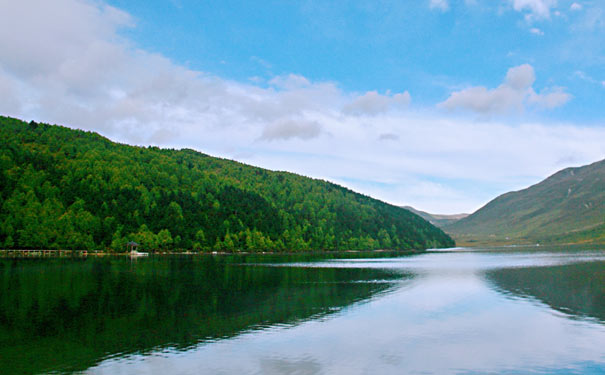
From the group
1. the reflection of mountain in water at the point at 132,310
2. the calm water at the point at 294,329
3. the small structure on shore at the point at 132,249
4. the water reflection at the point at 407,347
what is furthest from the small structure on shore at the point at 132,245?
the water reflection at the point at 407,347

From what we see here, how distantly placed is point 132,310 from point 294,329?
16.2 metres

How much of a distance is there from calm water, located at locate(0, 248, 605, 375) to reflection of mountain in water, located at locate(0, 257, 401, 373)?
0.11 m

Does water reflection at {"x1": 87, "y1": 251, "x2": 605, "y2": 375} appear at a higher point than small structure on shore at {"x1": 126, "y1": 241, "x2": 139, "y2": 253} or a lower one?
lower

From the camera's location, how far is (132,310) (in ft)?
144

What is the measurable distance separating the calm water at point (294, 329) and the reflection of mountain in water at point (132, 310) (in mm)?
114

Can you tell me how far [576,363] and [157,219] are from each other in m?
176

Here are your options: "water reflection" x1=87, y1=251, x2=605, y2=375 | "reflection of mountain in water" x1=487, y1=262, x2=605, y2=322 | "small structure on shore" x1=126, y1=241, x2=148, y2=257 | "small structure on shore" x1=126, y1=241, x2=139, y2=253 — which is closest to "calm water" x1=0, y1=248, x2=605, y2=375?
"water reflection" x1=87, y1=251, x2=605, y2=375

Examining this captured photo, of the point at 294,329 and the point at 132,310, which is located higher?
the point at 132,310

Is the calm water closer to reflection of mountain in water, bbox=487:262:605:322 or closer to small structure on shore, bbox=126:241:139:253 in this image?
reflection of mountain in water, bbox=487:262:605:322

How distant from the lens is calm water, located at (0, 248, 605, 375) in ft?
89.5

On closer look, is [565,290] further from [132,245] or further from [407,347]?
[132,245]

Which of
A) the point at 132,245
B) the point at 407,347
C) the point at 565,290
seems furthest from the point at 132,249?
the point at 407,347

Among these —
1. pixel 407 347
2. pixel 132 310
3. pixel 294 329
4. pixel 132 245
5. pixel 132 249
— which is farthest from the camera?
pixel 132 249

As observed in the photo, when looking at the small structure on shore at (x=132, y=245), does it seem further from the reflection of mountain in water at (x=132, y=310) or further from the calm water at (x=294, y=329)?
the calm water at (x=294, y=329)
